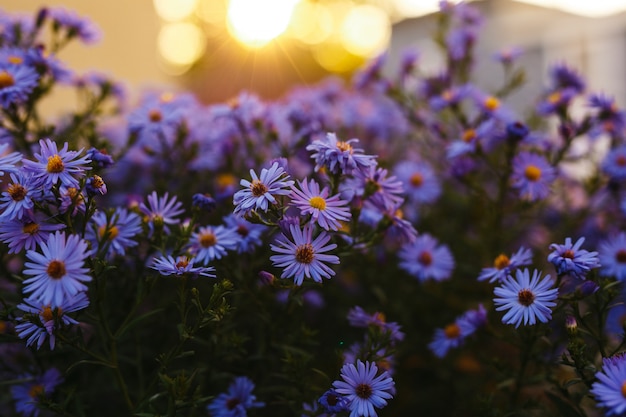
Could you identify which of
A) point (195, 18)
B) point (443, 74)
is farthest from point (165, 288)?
point (195, 18)

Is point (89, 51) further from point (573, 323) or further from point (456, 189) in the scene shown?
point (573, 323)

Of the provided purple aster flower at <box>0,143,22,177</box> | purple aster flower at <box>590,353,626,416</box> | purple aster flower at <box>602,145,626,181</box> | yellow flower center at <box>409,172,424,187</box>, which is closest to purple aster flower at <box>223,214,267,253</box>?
purple aster flower at <box>0,143,22,177</box>

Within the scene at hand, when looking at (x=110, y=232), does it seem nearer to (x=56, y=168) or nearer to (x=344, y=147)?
(x=56, y=168)

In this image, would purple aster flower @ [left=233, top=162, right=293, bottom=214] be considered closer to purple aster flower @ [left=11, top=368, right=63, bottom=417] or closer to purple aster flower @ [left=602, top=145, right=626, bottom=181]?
purple aster flower @ [left=11, top=368, right=63, bottom=417]

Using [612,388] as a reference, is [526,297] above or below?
above

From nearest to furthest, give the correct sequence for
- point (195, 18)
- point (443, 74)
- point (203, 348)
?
point (203, 348) → point (443, 74) → point (195, 18)

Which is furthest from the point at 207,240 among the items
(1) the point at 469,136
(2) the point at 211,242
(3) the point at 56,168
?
(1) the point at 469,136
